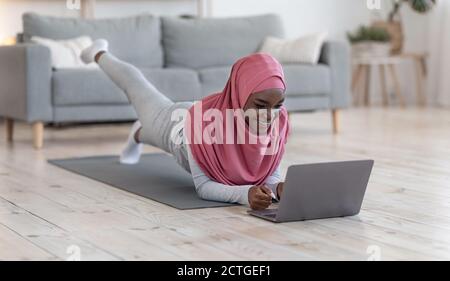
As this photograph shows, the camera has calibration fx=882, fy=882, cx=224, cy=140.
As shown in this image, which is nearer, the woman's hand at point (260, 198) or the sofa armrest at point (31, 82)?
the woman's hand at point (260, 198)

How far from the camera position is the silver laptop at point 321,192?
2.73 m

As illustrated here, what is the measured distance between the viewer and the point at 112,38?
18.7ft

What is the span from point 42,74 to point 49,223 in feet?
7.36

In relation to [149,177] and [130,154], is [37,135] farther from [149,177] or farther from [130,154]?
[149,177]

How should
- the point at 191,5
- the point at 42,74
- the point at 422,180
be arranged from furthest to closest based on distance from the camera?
the point at 191,5
the point at 42,74
the point at 422,180

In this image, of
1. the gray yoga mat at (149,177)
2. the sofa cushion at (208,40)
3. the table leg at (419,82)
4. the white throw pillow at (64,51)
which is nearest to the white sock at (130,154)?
the gray yoga mat at (149,177)

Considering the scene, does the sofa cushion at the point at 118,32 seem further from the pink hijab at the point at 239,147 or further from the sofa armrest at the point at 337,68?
the pink hijab at the point at 239,147

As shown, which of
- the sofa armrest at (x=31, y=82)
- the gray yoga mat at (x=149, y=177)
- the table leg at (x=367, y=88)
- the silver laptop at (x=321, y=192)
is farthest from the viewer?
the table leg at (x=367, y=88)

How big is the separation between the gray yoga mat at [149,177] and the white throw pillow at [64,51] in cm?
103

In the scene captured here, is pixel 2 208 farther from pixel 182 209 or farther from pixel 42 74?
pixel 42 74

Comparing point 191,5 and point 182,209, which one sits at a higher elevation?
point 191,5

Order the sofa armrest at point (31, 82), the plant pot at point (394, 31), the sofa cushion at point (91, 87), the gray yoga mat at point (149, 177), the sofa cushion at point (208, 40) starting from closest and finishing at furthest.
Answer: the gray yoga mat at point (149, 177), the sofa armrest at point (31, 82), the sofa cushion at point (91, 87), the sofa cushion at point (208, 40), the plant pot at point (394, 31)
